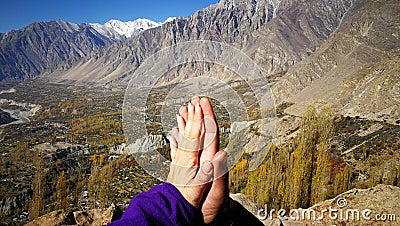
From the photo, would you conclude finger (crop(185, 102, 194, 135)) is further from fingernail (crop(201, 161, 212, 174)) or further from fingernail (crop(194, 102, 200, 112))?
fingernail (crop(201, 161, 212, 174))

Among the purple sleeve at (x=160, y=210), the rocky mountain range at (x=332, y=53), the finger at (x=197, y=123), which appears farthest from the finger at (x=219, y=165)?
the rocky mountain range at (x=332, y=53)

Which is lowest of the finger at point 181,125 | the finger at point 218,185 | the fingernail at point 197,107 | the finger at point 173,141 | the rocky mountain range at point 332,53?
the finger at point 218,185

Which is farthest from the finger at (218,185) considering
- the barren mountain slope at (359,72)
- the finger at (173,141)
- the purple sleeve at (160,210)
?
the barren mountain slope at (359,72)

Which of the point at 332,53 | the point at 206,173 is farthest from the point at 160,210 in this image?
the point at 332,53

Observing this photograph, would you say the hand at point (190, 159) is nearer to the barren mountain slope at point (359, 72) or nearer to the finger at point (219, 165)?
the finger at point (219, 165)

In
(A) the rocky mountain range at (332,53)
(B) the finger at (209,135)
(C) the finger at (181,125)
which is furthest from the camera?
(A) the rocky mountain range at (332,53)

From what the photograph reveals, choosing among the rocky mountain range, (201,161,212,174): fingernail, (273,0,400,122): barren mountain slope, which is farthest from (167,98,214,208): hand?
(273,0,400,122): barren mountain slope

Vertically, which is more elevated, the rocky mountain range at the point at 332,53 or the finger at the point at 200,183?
the rocky mountain range at the point at 332,53

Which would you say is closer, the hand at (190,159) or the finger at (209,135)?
the hand at (190,159)

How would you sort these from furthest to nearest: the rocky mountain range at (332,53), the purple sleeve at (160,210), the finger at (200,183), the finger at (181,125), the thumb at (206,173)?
1. the rocky mountain range at (332,53)
2. the finger at (181,125)
3. the thumb at (206,173)
4. the finger at (200,183)
5. the purple sleeve at (160,210)
